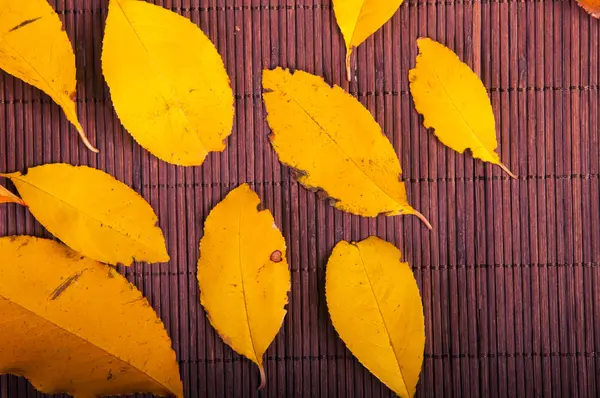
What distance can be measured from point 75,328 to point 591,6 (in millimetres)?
453

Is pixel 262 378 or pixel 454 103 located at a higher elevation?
pixel 454 103

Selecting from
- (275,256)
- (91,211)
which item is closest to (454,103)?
(275,256)

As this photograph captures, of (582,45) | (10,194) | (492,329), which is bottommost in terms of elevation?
(492,329)

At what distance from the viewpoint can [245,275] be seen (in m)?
0.49

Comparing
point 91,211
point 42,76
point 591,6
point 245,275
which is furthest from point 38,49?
point 591,6

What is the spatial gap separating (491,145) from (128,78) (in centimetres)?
27

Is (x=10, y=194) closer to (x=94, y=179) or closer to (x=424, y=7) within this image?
(x=94, y=179)

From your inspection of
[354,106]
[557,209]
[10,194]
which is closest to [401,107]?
[354,106]

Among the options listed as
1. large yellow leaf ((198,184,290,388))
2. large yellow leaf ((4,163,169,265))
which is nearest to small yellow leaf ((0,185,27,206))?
large yellow leaf ((4,163,169,265))

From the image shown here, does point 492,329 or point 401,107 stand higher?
point 401,107

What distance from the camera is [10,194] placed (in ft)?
1.61

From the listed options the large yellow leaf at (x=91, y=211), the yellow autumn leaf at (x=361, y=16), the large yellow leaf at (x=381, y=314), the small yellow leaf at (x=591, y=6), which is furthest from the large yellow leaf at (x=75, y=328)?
the small yellow leaf at (x=591, y=6)

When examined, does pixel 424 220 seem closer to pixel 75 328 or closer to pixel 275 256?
pixel 275 256

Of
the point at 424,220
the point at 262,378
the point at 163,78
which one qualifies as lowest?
the point at 262,378
